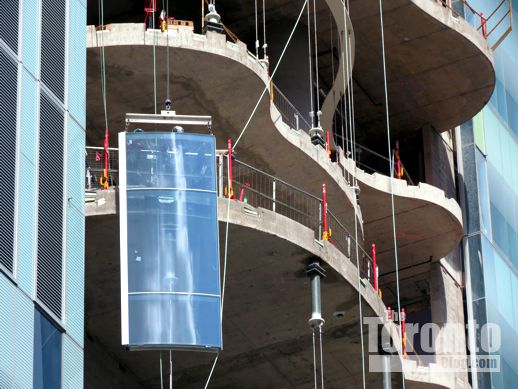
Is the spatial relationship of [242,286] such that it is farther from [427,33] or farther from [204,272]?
[427,33]

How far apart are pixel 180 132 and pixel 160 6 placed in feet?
31.2

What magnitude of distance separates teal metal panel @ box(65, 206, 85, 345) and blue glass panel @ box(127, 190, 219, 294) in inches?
172

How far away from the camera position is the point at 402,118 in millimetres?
47031

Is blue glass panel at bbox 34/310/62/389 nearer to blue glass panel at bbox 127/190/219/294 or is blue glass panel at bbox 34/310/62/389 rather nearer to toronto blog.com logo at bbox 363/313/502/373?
blue glass panel at bbox 127/190/219/294

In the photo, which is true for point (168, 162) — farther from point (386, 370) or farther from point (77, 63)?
point (386, 370)

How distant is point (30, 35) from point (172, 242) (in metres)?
6.06

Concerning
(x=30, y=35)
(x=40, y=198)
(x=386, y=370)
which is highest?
(x=30, y=35)

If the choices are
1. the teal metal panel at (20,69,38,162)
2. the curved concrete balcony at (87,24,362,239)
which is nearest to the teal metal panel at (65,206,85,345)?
the teal metal panel at (20,69,38,162)

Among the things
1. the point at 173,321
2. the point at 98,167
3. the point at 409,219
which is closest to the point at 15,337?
the point at 173,321

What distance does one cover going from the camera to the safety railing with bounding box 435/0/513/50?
47781 mm

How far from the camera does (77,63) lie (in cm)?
2714

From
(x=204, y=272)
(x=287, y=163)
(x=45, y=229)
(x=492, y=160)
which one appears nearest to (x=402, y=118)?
(x=492, y=160)

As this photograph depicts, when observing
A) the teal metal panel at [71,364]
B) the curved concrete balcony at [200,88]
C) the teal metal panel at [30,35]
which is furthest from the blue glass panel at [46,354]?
the curved concrete balcony at [200,88]

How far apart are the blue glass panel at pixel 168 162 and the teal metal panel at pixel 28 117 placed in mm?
5857
